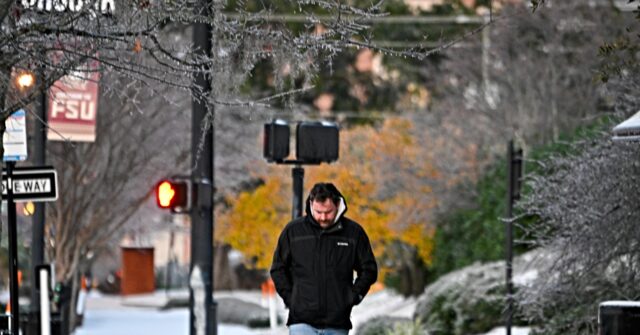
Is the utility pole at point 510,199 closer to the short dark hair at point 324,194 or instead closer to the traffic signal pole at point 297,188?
the traffic signal pole at point 297,188

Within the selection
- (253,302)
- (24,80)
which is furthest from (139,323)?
(24,80)

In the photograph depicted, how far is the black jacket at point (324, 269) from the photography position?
11.6m

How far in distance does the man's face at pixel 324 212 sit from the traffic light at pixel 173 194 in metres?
6.03

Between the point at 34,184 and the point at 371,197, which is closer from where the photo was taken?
the point at 34,184

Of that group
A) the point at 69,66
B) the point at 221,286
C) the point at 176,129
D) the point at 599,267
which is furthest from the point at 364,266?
the point at 221,286

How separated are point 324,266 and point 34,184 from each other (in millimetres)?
4727

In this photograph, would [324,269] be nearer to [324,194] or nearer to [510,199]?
[324,194]

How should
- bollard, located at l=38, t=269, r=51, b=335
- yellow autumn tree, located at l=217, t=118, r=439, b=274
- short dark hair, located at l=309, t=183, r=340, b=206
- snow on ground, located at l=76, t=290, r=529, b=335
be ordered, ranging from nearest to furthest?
short dark hair, located at l=309, t=183, r=340, b=206 < bollard, located at l=38, t=269, r=51, b=335 < snow on ground, located at l=76, t=290, r=529, b=335 < yellow autumn tree, located at l=217, t=118, r=439, b=274

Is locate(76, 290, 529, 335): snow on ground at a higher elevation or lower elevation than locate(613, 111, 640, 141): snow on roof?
lower

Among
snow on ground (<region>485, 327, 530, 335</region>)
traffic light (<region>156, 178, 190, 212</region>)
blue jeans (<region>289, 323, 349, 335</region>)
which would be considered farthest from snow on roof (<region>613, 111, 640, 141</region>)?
snow on ground (<region>485, 327, 530, 335</region>)

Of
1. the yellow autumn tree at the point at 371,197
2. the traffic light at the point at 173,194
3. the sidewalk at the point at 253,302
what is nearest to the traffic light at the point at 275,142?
the traffic light at the point at 173,194

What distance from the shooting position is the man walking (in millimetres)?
11641

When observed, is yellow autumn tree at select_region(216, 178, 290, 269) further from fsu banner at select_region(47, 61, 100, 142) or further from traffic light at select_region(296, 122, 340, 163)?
traffic light at select_region(296, 122, 340, 163)

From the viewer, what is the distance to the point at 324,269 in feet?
38.3
